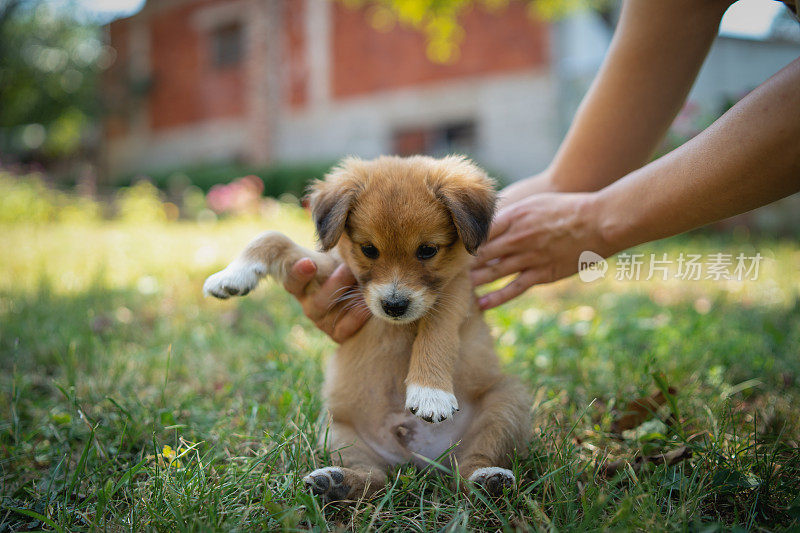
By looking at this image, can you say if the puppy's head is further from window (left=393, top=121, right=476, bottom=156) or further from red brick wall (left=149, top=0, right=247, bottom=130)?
red brick wall (left=149, top=0, right=247, bottom=130)

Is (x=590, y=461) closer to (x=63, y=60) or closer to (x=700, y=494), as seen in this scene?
(x=700, y=494)

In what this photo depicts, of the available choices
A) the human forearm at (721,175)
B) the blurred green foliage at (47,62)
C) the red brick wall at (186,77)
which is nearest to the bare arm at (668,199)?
the human forearm at (721,175)

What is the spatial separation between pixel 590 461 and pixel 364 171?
1.48 meters

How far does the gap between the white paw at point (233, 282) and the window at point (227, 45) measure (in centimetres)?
1764

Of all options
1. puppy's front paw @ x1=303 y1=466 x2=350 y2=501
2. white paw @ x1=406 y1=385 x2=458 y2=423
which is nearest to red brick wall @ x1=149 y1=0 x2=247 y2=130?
white paw @ x1=406 y1=385 x2=458 y2=423

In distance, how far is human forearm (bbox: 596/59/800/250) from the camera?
5.93 feet

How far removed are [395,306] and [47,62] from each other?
2801cm

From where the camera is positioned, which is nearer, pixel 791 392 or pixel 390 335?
pixel 390 335

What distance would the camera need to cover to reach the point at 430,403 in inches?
76.7

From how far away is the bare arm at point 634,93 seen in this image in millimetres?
2494

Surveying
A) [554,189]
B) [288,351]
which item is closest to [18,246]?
[288,351]

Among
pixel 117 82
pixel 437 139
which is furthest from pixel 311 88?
pixel 117 82

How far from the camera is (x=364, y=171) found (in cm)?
239

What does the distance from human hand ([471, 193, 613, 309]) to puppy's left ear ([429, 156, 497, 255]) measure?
0.91ft
